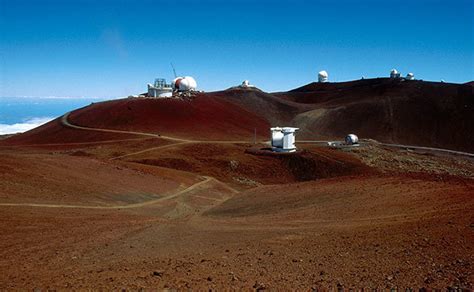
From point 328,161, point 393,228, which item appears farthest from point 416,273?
point 328,161

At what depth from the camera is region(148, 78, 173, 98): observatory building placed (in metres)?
75.2

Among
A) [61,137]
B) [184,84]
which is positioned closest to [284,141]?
[61,137]

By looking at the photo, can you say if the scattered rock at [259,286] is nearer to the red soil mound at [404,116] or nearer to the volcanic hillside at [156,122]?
the volcanic hillside at [156,122]

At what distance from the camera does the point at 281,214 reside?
17.9 m

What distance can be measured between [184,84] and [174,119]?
16381 mm

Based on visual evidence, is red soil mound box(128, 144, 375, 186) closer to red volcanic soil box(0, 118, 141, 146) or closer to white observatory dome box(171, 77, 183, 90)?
red volcanic soil box(0, 118, 141, 146)

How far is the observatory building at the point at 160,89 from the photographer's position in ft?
247

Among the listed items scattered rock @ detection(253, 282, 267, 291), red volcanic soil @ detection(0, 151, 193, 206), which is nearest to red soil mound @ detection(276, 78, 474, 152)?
red volcanic soil @ detection(0, 151, 193, 206)

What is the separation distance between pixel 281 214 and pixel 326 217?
7.80ft

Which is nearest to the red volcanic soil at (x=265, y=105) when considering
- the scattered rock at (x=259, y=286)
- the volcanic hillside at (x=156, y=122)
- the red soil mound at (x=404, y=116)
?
the red soil mound at (x=404, y=116)

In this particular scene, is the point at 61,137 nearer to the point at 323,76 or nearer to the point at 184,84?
the point at 184,84

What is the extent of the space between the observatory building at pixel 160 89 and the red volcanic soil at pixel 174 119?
368 centimetres

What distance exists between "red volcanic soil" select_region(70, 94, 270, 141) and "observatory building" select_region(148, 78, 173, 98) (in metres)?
3.68

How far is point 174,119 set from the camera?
217 feet
